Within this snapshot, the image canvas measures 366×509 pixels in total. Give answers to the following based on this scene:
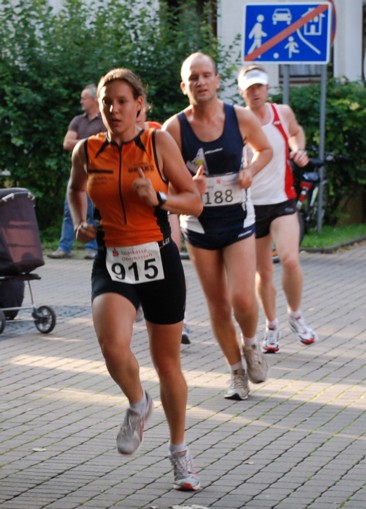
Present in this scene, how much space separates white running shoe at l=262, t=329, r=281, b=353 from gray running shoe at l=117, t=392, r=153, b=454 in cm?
398

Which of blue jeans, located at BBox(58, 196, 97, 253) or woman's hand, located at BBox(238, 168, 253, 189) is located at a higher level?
woman's hand, located at BBox(238, 168, 253, 189)

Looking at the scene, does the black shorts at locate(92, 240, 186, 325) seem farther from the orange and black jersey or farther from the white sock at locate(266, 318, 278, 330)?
the white sock at locate(266, 318, 278, 330)

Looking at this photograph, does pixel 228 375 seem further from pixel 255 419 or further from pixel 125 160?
pixel 125 160

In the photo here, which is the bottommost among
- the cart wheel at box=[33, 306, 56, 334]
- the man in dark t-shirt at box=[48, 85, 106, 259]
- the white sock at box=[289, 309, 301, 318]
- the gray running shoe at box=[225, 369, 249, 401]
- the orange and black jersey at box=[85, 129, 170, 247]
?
the cart wheel at box=[33, 306, 56, 334]

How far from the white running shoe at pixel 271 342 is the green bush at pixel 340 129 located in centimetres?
943

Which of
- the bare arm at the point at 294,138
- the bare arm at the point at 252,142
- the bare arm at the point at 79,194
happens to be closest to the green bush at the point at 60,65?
the bare arm at the point at 294,138

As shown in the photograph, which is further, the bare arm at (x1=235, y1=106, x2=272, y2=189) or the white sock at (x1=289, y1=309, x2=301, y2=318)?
the white sock at (x1=289, y1=309, x2=301, y2=318)

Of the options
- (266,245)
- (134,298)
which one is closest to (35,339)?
(266,245)

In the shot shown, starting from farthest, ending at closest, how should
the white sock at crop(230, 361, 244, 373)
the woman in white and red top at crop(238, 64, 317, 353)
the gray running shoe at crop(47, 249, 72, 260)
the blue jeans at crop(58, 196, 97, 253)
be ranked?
the gray running shoe at crop(47, 249, 72, 260) → the blue jeans at crop(58, 196, 97, 253) → the woman in white and red top at crop(238, 64, 317, 353) → the white sock at crop(230, 361, 244, 373)

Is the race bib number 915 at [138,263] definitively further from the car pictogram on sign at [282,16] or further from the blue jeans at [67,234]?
the blue jeans at [67,234]

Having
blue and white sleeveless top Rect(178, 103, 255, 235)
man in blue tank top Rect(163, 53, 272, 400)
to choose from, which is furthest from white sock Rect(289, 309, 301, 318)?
blue and white sleeveless top Rect(178, 103, 255, 235)

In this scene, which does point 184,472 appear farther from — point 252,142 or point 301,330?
point 301,330

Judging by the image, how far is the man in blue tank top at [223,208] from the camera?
8336mm

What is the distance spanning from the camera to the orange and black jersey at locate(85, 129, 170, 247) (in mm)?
6414
